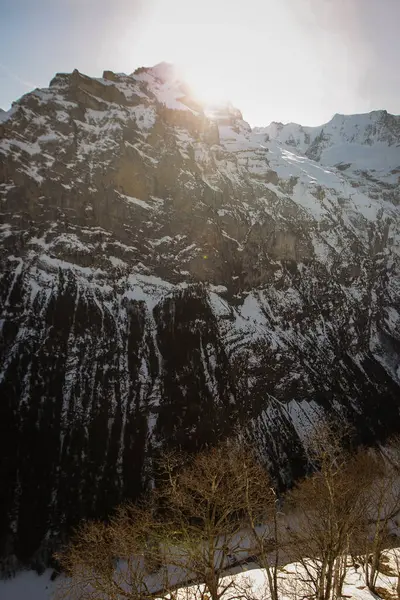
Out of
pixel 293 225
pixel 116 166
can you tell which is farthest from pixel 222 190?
pixel 116 166

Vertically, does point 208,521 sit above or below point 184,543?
above

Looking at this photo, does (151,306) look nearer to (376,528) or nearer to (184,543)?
(376,528)

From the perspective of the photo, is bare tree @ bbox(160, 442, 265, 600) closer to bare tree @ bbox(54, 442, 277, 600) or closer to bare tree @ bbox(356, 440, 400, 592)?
bare tree @ bbox(54, 442, 277, 600)

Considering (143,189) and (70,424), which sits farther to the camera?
(143,189)

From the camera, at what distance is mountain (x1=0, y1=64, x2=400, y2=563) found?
200 feet

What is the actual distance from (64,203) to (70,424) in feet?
169

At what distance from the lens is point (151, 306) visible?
83.5 meters

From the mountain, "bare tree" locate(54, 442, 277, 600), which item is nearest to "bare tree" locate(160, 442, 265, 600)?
"bare tree" locate(54, 442, 277, 600)

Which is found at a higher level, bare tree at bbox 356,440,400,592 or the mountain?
the mountain

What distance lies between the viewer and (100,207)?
8775 cm

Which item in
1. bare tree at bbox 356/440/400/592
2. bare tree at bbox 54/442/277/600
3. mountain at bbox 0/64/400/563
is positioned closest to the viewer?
bare tree at bbox 54/442/277/600

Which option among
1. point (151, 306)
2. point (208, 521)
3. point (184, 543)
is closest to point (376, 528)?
point (208, 521)

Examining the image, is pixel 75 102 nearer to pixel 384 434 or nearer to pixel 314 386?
pixel 314 386

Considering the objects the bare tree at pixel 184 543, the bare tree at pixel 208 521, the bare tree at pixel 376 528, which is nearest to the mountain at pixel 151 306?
the bare tree at pixel 376 528
